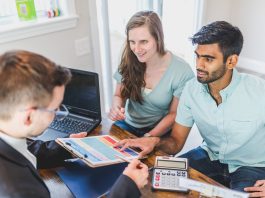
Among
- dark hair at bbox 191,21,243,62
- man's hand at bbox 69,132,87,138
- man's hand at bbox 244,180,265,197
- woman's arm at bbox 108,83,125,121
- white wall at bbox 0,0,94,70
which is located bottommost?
man's hand at bbox 244,180,265,197

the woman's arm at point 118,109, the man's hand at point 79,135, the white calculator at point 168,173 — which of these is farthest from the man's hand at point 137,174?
the woman's arm at point 118,109

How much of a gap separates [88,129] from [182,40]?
2176 millimetres

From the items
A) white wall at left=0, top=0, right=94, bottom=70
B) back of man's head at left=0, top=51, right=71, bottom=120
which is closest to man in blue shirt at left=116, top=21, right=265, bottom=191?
back of man's head at left=0, top=51, right=71, bottom=120

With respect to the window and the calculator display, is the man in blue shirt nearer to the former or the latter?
the calculator display

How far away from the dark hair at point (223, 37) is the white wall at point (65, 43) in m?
0.82

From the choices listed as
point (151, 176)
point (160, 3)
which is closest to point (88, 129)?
point (151, 176)

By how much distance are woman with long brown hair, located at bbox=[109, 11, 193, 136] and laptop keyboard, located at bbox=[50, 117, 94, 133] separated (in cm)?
23

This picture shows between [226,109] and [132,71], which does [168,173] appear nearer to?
[226,109]

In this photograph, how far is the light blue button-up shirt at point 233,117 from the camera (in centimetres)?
127

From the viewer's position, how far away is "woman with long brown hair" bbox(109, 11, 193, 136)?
153 cm

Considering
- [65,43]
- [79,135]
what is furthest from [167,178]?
[65,43]

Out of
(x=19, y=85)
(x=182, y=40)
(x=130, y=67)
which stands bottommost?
(x=182, y=40)

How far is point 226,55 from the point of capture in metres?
1.28

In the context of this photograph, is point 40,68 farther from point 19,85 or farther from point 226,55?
point 226,55
